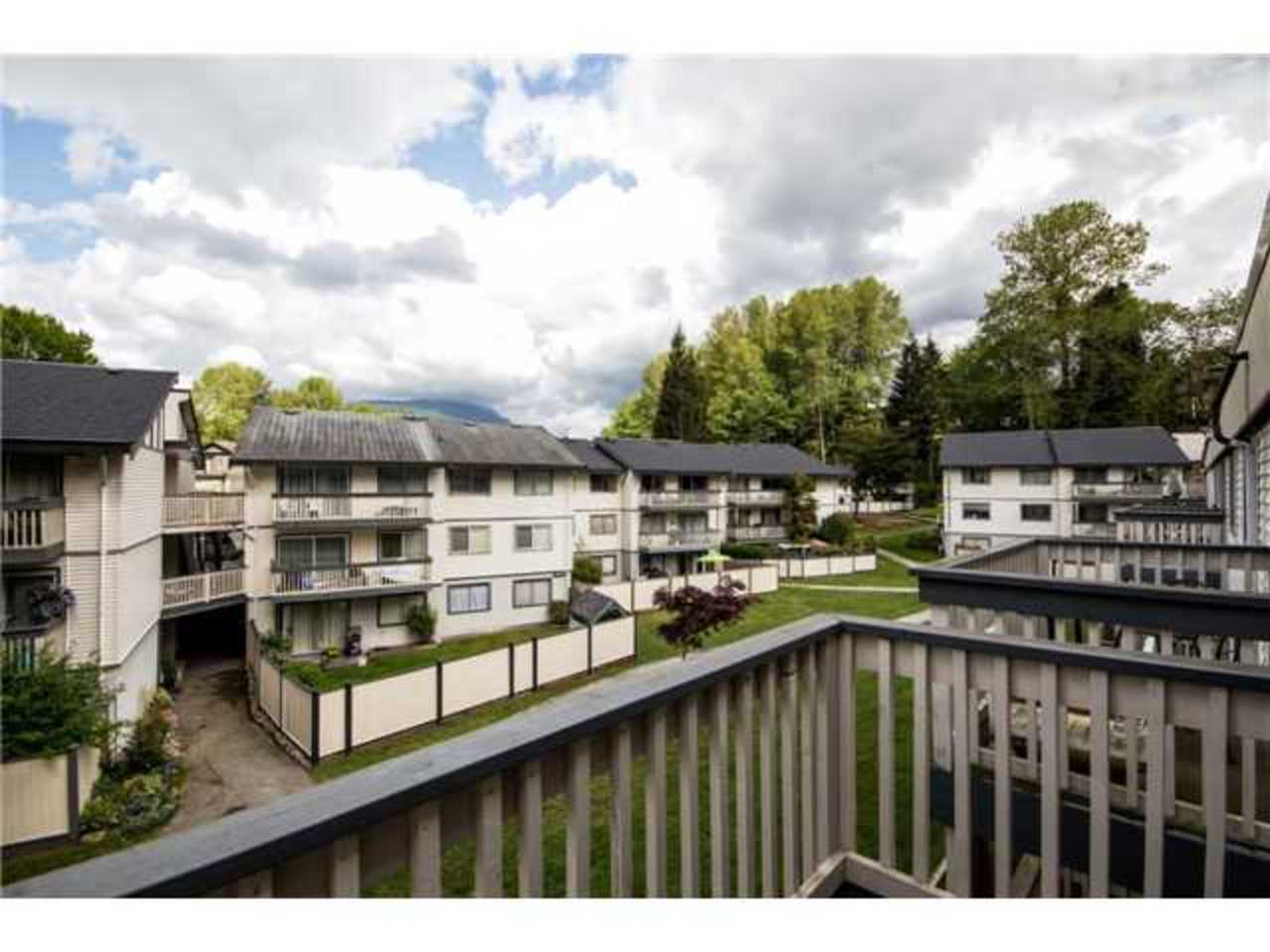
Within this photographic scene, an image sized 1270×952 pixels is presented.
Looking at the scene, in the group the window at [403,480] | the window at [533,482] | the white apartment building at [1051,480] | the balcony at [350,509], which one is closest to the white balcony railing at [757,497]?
the white apartment building at [1051,480]

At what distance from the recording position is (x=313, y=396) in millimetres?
43250

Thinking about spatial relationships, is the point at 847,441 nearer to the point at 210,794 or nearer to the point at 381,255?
the point at 381,255

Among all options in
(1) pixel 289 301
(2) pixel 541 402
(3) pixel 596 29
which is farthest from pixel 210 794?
(2) pixel 541 402

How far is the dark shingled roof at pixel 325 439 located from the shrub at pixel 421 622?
406cm

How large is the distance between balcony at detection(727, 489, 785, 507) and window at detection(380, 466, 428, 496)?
15173mm

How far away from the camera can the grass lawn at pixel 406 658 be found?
12455 millimetres

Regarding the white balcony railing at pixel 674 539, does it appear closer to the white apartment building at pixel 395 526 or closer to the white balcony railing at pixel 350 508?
the white apartment building at pixel 395 526

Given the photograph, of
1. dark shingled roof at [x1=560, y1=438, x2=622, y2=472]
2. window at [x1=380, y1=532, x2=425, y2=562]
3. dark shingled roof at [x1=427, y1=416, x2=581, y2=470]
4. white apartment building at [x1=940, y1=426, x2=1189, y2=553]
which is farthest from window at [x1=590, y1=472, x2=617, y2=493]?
white apartment building at [x1=940, y1=426, x2=1189, y2=553]

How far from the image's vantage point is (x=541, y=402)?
7300 cm

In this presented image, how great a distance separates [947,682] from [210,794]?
991cm

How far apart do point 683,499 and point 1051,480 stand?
51.5ft

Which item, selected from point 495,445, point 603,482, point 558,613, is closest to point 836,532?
point 603,482

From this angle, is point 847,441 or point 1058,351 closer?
point 1058,351
